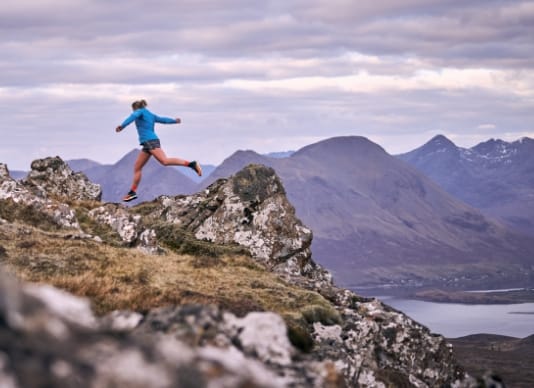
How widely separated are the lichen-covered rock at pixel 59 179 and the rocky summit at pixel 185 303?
0.30ft

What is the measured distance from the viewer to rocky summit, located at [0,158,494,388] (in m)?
8.64

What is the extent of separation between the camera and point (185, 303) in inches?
786

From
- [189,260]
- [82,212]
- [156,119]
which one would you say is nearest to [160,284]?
[189,260]

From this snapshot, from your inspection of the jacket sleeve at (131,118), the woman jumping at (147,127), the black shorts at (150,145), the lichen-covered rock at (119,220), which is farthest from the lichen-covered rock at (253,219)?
the jacket sleeve at (131,118)

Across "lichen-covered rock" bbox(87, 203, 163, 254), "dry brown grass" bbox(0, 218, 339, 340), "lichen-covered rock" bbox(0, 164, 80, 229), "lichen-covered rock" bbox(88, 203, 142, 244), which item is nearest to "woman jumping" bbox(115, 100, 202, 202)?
"dry brown grass" bbox(0, 218, 339, 340)

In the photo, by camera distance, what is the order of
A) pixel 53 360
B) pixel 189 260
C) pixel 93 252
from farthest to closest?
pixel 189 260
pixel 93 252
pixel 53 360

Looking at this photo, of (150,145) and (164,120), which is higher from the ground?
(164,120)

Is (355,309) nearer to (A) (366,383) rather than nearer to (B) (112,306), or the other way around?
(A) (366,383)

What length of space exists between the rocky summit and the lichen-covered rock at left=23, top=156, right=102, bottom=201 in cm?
9

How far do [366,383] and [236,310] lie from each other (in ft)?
19.6

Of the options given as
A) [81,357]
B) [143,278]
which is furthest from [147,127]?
[81,357]

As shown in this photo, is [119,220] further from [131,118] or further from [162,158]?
[131,118]

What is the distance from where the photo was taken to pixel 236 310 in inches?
786

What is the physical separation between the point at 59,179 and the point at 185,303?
29.5m
